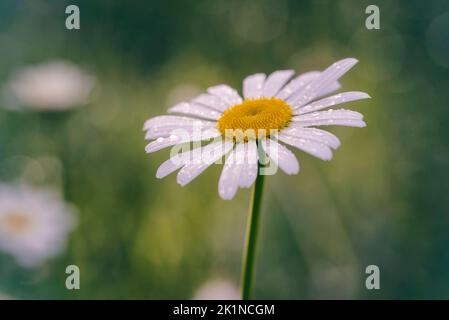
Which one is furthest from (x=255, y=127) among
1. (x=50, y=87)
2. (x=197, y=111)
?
(x=50, y=87)

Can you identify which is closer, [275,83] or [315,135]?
[315,135]

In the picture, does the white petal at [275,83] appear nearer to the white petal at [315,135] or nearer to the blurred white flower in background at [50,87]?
the white petal at [315,135]

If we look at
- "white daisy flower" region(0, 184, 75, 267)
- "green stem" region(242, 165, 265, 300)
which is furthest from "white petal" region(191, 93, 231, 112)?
"white daisy flower" region(0, 184, 75, 267)

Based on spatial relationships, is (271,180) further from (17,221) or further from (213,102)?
(17,221)

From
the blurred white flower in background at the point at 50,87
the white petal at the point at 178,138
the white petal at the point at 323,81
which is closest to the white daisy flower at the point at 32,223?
the blurred white flower in background at the point at 50,87

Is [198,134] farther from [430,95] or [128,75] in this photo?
[128,75]

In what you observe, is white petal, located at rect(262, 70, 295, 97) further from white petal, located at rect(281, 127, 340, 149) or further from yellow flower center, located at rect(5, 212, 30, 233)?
yellow flower center, located at rect(5, 212, 30, 233)
